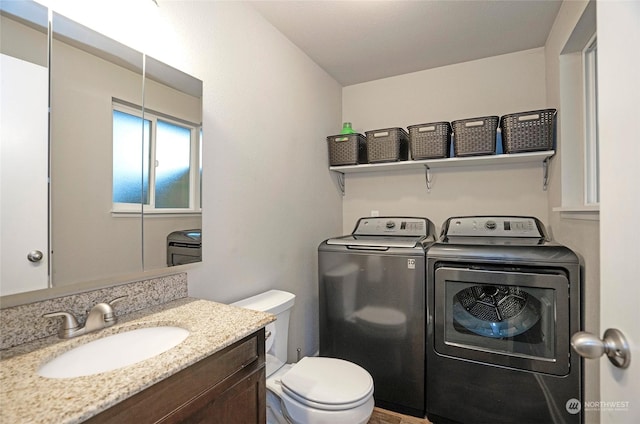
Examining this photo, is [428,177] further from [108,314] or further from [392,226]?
[108,314]

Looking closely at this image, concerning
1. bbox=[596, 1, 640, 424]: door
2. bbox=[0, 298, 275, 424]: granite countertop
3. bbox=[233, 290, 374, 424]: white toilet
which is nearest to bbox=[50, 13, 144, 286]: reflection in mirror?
bbox=[0, 298, 275, 424]: granite countertop

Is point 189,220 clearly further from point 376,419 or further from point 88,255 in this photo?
point 376,419

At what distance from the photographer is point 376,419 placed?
1796 millimetres

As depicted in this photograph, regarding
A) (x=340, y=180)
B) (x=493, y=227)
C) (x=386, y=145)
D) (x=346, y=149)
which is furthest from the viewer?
(x=340, y=180)

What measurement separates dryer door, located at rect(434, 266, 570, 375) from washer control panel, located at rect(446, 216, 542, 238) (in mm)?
448

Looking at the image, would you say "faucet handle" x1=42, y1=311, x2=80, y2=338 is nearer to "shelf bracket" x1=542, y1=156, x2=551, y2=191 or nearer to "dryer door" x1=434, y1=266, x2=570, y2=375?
"dryer door" x1=434, y1=266, x2=570, y2=375

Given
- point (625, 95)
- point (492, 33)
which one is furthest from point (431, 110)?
point (625, 95)

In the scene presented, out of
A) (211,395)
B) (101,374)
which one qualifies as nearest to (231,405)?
(211,395)

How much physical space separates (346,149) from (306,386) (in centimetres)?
169

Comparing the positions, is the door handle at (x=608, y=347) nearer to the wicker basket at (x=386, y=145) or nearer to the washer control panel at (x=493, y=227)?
the washer control panel at (x=493, y=227)

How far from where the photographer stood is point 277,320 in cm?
154

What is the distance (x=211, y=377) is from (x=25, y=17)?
1165 millimetres

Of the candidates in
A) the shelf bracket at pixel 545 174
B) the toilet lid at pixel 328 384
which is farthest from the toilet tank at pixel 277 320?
the shelf bracket at pixel 545 174

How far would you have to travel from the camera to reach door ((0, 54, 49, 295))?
80 centimetres
